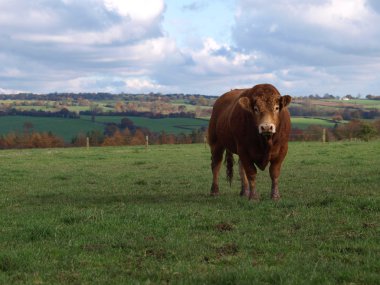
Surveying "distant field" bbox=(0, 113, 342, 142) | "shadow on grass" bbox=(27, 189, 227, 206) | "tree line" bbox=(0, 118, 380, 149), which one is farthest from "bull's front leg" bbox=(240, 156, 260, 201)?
"distant field" bbox=(0, 113, 342, 142)

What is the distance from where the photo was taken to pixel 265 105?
10.7 m

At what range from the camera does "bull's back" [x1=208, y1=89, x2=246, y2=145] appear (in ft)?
43.6

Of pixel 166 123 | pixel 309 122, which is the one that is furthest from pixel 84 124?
pixel 309 122

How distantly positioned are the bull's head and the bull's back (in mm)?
1971

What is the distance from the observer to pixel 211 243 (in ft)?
24.2

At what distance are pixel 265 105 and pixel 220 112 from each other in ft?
10.5

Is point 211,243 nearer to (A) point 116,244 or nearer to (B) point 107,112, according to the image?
(A) point 116,244

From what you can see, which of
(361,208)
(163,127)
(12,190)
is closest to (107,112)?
(163,127)

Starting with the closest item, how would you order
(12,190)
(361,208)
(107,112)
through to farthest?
(361,208) < (12,190) < (107,112)

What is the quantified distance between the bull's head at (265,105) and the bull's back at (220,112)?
6.47 feet

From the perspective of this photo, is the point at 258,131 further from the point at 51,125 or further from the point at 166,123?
the point at 51,125

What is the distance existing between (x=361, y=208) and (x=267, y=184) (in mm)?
6390

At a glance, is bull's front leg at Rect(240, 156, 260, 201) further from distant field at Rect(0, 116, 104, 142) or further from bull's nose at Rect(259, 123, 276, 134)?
distant field at Rect(0, 116, 104, 142)

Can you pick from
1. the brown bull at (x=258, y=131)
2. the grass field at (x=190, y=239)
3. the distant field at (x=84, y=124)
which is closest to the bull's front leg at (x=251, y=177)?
the brown bull at (x=258, y=131)
